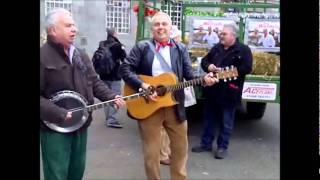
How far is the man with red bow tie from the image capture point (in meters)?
3.76

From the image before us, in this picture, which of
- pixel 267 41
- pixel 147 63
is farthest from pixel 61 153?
pixel 267 41

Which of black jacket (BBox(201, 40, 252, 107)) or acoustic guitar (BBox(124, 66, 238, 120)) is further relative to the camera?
black jacket (BBox(201, 40, 252, 107))

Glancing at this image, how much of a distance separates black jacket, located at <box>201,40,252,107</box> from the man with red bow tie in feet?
3.98

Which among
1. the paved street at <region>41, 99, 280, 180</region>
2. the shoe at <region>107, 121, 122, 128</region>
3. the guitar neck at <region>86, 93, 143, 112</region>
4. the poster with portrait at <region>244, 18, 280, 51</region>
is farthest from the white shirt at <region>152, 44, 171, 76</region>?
the shoe at <region>107, 121, 122, 128</region>

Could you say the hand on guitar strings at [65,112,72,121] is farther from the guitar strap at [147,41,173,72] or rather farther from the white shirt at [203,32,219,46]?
the white shirt at [203,32,219,46]

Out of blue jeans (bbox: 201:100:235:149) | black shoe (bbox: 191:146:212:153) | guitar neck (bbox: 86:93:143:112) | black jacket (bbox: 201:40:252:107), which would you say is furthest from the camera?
black shoe (bbox: 191:146:212:153)

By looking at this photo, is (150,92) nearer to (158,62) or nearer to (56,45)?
(158,62)

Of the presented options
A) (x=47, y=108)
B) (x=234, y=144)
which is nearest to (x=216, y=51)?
(x=234, y=144)

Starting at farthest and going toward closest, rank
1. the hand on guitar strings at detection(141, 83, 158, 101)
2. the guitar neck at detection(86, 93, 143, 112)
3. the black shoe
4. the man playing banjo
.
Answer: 1. the black shoe
2. the hand on guitar strings at detection(141, 83, 158, 101)
3. the guitar neck at detection(86, 93, 143, 112)
4. the man playing banjo

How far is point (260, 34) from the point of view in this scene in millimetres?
5680

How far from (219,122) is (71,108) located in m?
2.91

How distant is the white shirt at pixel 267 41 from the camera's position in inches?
220
